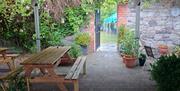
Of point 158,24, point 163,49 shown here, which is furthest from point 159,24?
point 163,49

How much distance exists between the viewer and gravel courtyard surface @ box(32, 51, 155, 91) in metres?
5.75

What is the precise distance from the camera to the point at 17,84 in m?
5.16

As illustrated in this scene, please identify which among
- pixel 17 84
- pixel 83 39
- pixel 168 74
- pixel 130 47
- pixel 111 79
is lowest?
pixel 111 79

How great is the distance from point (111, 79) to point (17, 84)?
2.21 meters

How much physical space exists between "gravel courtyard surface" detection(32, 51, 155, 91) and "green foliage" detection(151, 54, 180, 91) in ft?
2.67

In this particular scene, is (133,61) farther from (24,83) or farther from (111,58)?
(24,83)

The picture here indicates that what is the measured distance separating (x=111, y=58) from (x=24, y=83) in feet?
15.3

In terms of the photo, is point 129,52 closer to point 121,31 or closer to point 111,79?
point 111,79

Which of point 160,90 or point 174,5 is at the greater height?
point 174,5

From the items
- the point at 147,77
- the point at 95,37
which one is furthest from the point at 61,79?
the point at 95,37

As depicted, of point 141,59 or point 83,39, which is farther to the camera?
point 83,39

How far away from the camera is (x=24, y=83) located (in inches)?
207

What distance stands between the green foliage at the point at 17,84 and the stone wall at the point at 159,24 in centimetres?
601

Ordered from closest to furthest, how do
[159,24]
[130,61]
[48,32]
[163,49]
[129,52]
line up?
[130,61] < [129,52] < [48,32] < [163,49] < [159,24]
